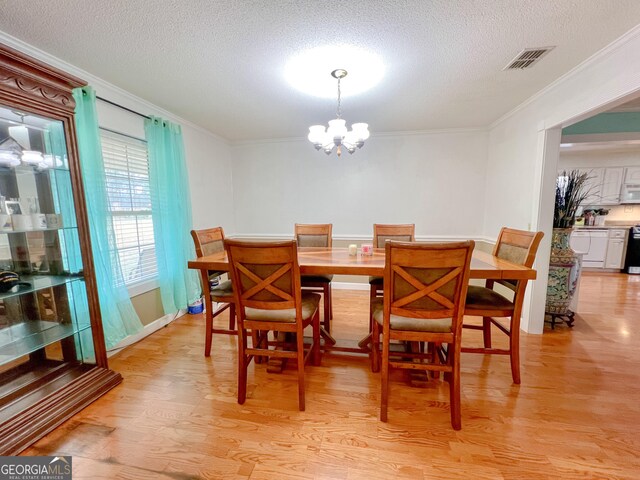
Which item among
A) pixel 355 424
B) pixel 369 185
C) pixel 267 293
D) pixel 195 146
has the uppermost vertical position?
pixel 195 146

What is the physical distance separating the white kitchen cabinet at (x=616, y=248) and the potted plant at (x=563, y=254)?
3469mm

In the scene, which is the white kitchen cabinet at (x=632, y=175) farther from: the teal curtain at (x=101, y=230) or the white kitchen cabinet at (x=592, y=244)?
the teal curtain at (x=101, y=230)

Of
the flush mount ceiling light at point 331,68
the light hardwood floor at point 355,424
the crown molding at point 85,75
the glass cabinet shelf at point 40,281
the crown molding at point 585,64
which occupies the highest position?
the crown molding at point 85,75

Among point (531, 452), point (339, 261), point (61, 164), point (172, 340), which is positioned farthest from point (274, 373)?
point (61, 164)

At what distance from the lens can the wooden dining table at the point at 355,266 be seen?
1.60 metres

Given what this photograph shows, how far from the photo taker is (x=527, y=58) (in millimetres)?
1818

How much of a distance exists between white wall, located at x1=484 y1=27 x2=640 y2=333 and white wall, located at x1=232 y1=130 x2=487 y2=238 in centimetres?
30

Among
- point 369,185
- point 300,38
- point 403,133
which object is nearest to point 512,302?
point 300,38

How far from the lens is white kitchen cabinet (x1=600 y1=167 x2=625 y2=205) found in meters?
4.95

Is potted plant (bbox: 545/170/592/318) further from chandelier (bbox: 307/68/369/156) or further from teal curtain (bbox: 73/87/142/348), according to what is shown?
teal curtain (bbox: 73/87/142/348)

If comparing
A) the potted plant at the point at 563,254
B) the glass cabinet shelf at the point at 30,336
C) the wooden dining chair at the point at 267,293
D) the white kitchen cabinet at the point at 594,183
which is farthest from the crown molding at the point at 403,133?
the white kitchen cabinet at the point at 594,183

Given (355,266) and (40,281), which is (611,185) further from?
(40,281)

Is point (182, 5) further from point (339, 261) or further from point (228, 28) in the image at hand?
point (339, 261)

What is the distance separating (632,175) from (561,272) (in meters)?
4.34
